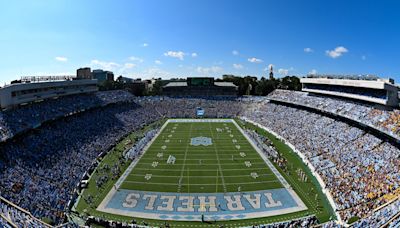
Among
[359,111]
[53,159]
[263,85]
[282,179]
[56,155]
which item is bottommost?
[282,179]

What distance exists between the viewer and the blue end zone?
21.9 metres

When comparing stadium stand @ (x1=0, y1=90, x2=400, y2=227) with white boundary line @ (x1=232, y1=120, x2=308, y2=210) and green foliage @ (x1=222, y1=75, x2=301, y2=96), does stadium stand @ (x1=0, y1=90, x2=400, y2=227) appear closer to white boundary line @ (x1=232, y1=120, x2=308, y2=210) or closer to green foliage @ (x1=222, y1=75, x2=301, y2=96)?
white boundary line @ (x1=232, y1=120, x2=308, y2=210)

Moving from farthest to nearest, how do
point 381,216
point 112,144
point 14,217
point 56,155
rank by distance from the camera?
point 112,144 < point 56,155 < point 381,216 < point 14,217

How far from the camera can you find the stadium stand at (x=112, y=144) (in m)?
21.6

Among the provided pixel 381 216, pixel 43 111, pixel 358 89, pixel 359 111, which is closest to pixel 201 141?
pixel 359 111

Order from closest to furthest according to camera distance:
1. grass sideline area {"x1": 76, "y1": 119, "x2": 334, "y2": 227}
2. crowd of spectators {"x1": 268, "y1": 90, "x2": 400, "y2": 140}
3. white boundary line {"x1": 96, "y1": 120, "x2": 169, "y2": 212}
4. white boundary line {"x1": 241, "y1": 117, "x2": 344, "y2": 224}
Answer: grass sideline area {"x1": 76, "y1": 119, "x2": 334, "y2": 227} → white boundary line {"x1": 241, "y1": 117, "x2": 344, "y2": 224} → white boundary line {"x1": 96, "y1": 120, "x2": 169, "y2": 212} → crowd of spectators {"x1": 268, "y1": 90, "x2": 400, "y2": 140}

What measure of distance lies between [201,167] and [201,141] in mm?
10829

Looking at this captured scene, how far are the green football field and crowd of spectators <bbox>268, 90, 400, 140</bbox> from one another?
39.3ft

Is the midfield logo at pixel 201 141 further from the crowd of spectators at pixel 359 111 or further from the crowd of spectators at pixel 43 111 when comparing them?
the crowd of spectators at pixel 43 111

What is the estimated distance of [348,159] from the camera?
28.3m

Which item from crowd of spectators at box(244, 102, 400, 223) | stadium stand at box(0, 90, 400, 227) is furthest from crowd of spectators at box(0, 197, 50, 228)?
crowd of spectators at box(244, 102, 400, 223)

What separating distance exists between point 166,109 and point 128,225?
44210 mm

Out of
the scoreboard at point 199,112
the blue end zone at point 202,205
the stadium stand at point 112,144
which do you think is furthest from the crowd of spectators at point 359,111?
the scoreboard at point 199,112

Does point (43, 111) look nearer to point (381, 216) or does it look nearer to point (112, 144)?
point (112, 144)
